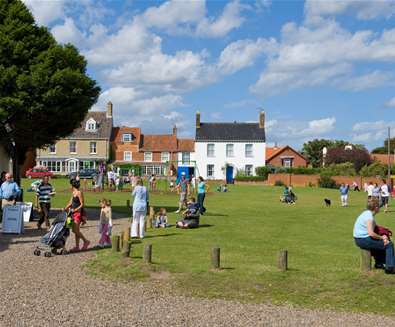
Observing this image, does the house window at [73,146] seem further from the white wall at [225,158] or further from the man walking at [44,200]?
the man walking at [44,200]

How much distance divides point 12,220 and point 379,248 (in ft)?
39.4

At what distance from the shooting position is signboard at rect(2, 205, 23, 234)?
19.3 meters

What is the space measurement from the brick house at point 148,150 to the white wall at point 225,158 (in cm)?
323

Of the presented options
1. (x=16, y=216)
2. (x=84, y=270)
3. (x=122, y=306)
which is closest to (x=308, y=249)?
(x=84, y=270)

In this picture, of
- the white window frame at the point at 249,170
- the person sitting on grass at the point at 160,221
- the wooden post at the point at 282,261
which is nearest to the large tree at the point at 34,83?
the person sitting on grass at the point at 160,221

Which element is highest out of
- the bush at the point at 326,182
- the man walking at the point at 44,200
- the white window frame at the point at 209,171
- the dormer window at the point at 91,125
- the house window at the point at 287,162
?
the dormer window at the point at 91,125

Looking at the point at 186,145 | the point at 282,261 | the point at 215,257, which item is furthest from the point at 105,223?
the point at 186,145

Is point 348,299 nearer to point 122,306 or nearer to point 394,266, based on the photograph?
point 394,266

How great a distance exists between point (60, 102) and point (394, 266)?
51.3 feet

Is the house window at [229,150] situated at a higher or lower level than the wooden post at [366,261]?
higher

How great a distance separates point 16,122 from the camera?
23219mm

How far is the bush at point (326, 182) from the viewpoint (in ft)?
215

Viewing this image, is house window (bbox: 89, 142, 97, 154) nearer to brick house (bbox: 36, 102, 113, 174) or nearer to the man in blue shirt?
brick house (bbox: 36, 102, 113, 174)

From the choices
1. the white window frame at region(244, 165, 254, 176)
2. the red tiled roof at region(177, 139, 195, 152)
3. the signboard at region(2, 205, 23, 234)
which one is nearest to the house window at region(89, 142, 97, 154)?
the red tiled roof at region(177, 139, 195, 152)
